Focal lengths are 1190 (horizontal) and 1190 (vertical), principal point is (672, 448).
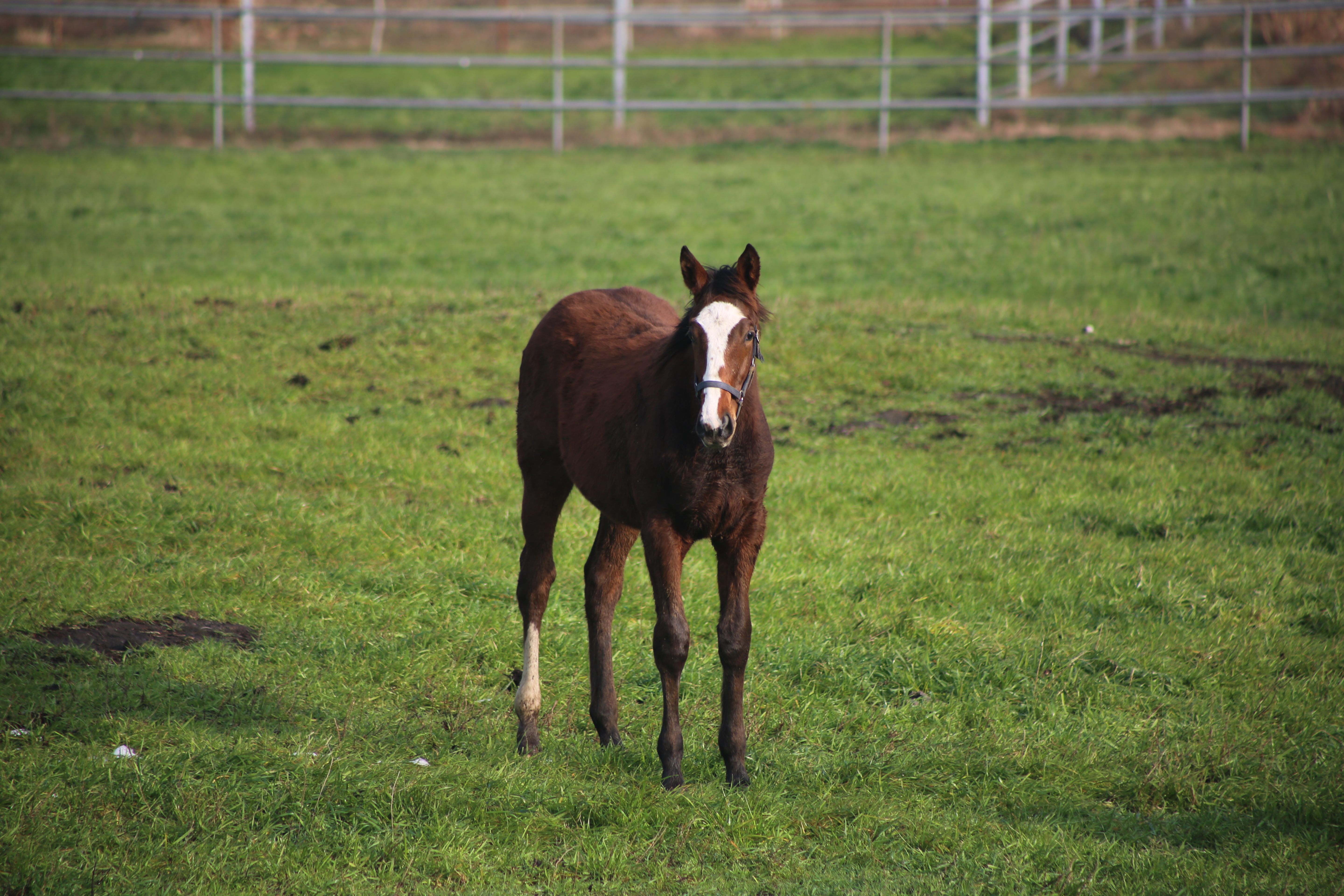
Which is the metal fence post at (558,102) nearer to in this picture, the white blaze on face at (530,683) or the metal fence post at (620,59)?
the metal fence post at (620,59)

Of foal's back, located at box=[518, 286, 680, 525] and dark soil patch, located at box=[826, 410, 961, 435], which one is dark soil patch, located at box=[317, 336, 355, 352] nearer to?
dark soil patch, located at box=[826, 410, 961, 435]

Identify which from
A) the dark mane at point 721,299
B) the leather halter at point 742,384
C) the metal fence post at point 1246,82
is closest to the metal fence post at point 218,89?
the metal fence post at point 1246,82

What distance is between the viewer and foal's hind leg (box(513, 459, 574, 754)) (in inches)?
221

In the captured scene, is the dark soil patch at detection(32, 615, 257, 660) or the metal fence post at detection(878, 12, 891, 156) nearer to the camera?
the dark soil patch at detection(32, 615, 257, 660)

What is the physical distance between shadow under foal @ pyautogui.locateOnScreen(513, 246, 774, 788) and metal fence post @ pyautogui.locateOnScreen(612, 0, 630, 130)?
17326 mm

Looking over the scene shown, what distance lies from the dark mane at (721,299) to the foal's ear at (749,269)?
0.07ft

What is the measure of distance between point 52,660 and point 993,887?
4.42m

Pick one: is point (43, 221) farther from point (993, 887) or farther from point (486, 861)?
point (993, 887)

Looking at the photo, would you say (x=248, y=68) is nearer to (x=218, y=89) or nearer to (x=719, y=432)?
(x=218, y=89)

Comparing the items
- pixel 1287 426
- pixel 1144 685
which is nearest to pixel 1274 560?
pixel 1144 685

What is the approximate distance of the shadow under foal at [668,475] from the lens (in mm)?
4848

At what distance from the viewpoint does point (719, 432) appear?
4.41 metres

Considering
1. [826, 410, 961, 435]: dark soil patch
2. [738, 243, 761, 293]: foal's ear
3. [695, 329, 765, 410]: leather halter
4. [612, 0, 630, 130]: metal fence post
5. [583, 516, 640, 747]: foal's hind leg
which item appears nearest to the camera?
[695, 329, 765, 410]: leather halter

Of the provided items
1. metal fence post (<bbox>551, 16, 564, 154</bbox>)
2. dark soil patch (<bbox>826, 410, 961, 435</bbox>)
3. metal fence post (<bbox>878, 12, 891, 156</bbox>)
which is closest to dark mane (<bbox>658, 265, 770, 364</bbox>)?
dark soil patch (<bbox>826, 410, 961, 435</bbox>)
